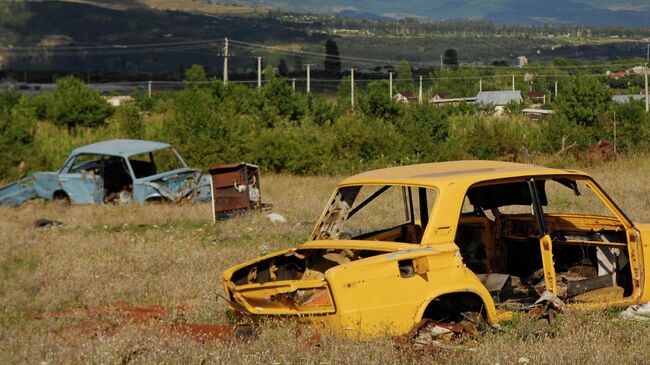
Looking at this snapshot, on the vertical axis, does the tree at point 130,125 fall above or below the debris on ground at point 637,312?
below

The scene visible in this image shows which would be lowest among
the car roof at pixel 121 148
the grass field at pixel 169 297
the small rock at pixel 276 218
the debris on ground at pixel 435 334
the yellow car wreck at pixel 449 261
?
the small rock at pixel 276 218

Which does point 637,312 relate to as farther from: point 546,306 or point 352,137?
point 352,137

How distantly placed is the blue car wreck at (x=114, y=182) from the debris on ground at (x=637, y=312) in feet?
39.6

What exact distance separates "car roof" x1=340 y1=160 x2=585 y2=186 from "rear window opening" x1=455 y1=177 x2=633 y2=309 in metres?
0.21

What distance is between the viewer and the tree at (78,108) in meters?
45.1

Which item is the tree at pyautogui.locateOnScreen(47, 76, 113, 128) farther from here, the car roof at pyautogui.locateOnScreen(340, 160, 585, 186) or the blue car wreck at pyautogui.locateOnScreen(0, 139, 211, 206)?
the car roof at pyautogui.locateOnScreen(340, 160, 585, 186)

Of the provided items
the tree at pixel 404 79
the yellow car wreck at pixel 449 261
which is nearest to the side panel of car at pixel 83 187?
the yellow car wreck at pixel 449 261

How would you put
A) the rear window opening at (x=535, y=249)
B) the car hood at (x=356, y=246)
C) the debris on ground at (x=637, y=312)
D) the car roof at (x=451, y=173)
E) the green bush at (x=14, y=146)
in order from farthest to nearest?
the green bush at (x=14, y=146), the rear window opening at (x=535, y=249), the debris on ground at (x=637, y=312), the car roof at (x=451, y=173), the car hood at (x=356, y=246)

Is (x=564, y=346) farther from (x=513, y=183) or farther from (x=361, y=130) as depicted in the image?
(x=361, y=130)

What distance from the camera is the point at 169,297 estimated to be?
1013 cm

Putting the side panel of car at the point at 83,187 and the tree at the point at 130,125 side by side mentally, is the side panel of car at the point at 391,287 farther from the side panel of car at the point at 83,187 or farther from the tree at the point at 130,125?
the tree at the point at 130,125

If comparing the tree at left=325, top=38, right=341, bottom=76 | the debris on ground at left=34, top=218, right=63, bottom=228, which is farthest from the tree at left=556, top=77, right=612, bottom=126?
the tree at left=325, top=38, right=341, bottom=76

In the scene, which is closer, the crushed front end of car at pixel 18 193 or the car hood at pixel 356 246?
the car hood at pixel 356 246

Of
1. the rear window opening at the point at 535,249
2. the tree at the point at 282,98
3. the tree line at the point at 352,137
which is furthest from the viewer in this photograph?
the tree at the point at 282,98
